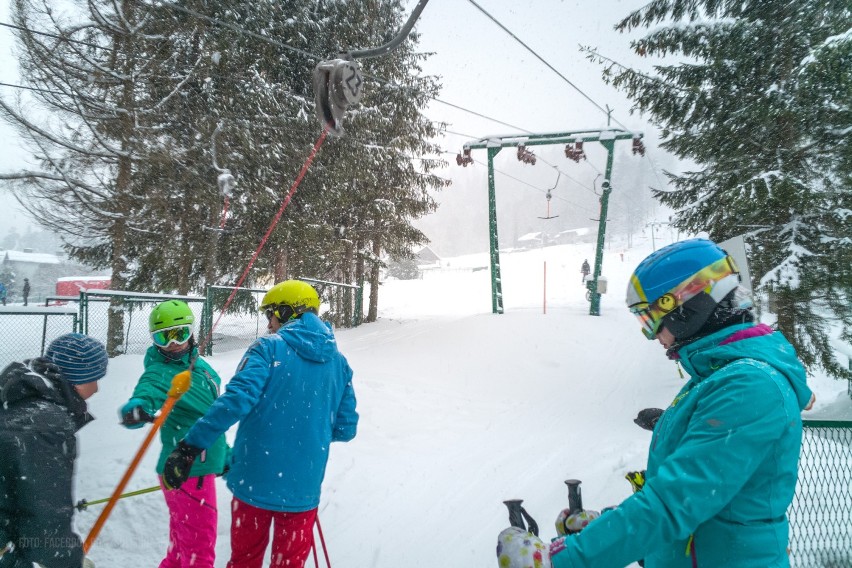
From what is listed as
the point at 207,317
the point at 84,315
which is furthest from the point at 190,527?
the point at 207,317

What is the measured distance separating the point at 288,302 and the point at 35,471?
1431 mm

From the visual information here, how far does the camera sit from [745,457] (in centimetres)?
117

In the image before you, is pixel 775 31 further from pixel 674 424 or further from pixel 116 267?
pixel 116 267

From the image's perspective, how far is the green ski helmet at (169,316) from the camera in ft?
9.92

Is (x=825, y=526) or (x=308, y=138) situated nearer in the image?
(x=825, y=526)

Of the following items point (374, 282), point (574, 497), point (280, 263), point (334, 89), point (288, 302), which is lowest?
point (574, 497)

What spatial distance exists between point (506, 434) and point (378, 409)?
2107 millimetres

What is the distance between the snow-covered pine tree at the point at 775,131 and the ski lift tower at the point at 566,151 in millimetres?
5796

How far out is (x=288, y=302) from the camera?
2.86 m

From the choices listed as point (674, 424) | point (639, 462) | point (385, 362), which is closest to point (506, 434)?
point (639, 462)

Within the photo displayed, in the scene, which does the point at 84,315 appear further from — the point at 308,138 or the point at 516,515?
the point at 516,515

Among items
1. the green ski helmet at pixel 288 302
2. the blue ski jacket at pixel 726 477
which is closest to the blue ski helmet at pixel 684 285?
the blue ski jacket at pixel 726 477

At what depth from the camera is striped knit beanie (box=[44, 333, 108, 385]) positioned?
2.09 meters

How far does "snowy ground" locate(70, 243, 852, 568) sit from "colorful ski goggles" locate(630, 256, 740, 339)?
3.29 m
